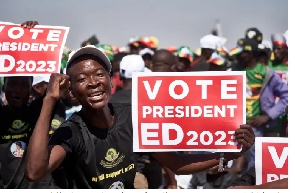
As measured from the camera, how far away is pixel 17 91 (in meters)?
6.42

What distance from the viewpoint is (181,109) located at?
17.3 ft

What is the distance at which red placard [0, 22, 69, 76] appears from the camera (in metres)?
6.03

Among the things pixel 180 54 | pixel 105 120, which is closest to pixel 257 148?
pixel 105 120

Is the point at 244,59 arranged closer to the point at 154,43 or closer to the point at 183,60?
the point at 183,60

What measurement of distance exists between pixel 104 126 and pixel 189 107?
75cm

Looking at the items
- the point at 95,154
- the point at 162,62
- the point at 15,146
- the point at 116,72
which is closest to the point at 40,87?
the point at 15,146

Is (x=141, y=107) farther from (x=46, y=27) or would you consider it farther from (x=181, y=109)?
(x=46, y=27)

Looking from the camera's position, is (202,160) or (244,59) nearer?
(202,160)

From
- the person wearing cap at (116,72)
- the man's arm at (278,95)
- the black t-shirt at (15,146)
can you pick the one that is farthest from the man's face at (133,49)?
the black t-shirt at (15,146)

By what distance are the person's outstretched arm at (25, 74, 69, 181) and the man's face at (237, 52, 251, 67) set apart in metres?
5.53

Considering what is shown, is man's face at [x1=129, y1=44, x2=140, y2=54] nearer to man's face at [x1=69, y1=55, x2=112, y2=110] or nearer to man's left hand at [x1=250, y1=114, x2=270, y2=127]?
man's left hand at [x1=250, y1=114, x2=270, y2=127]

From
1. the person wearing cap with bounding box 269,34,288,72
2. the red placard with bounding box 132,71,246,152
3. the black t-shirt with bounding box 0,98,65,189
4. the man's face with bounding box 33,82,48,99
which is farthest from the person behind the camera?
the person wearing cap with bounding box 269,34,288,72

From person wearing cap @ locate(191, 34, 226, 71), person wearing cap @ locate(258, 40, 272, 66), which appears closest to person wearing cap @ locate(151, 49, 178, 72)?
person wearing cap @ locate(258, 40, 272, 66)

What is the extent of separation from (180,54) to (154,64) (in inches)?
85.9
